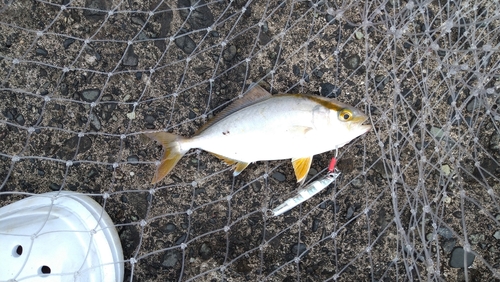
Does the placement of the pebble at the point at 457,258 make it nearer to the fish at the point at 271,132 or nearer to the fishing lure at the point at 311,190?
the fishing lure at the point at 311,190

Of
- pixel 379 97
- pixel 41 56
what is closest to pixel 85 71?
pixel 41 56

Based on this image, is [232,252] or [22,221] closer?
[22,221]

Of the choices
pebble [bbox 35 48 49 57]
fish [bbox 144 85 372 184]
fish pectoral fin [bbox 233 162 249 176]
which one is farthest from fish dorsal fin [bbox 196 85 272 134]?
pebble [bbox 35 48 49 57]

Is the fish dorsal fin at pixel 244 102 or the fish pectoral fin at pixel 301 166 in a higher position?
the fish dorsal fin at pixel 244 102

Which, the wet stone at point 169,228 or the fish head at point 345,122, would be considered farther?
the wet stone at point 169,228

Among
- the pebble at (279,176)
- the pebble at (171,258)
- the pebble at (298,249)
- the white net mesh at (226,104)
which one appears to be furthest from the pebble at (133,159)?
the pebble at (298,249)

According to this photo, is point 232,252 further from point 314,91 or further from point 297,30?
point 297,30

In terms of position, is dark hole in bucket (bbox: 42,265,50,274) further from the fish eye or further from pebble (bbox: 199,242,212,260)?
the fish eye
